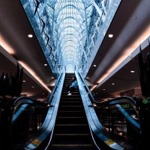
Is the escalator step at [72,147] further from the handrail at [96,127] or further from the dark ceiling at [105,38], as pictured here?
the dark ceiling at [105,38]

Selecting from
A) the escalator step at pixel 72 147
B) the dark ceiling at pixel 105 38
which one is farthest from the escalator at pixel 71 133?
the dark ceiling at pixel 105 38

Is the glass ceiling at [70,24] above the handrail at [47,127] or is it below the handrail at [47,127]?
above

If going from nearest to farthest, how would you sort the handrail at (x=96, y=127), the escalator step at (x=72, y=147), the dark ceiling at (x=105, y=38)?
1. the handrail at (x=96, y=127)
2. the escalator step at (x=72, y=147)
3. the dark ceiling at (x=105, y=38)

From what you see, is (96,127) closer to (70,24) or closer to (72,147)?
(72,147)

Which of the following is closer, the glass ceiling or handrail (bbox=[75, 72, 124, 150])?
→ handrail (bbox=[75, 72, 124, 150])

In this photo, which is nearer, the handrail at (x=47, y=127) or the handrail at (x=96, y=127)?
the handrail at (x=47, y=127)

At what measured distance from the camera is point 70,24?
26953 mm

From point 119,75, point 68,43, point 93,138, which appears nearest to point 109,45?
point 119,75

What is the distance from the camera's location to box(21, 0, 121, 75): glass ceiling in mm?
8367

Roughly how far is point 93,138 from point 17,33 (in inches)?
196

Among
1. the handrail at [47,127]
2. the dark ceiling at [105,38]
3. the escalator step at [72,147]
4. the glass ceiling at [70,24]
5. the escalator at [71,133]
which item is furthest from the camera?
the glass ceiling at [70,24]

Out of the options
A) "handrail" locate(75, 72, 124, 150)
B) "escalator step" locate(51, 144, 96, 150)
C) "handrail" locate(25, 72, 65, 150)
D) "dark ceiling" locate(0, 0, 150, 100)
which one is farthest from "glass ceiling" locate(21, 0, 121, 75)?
"escalator step" locate(51, 144, 96, 150)

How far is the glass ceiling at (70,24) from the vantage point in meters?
8.37

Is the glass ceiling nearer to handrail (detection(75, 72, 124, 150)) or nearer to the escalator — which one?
handrail (detection(75, 72, 124, 150))
